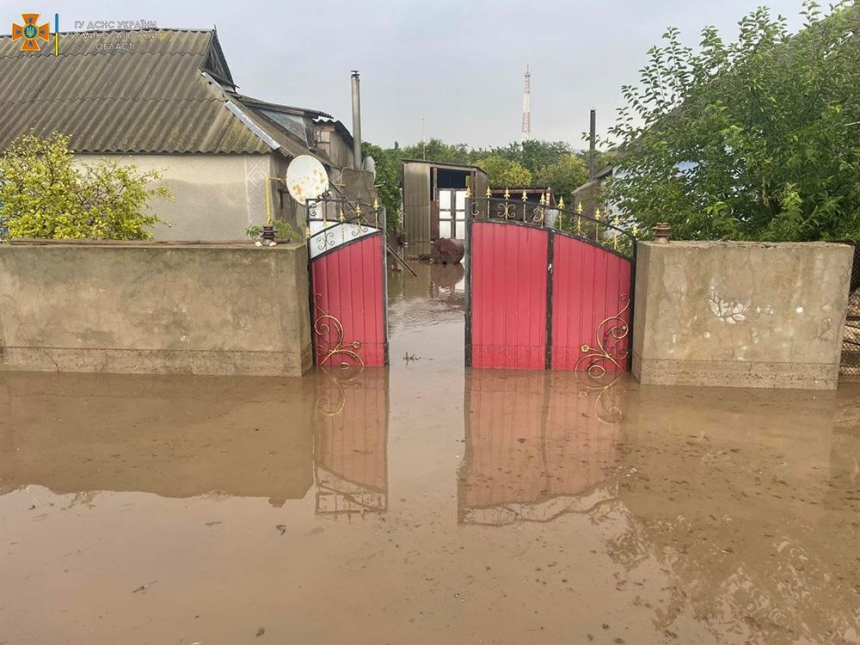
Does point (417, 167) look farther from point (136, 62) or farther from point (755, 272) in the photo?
point (755, 272)

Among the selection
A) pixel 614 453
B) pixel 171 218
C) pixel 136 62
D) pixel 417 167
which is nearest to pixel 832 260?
pixel 614 453

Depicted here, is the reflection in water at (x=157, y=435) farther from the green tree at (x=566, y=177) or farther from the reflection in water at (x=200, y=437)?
the green tree at (x=566, y=177)

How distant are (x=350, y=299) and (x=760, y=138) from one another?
17.1 ft

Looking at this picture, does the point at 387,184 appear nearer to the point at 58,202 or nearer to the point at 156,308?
the point at 58,202

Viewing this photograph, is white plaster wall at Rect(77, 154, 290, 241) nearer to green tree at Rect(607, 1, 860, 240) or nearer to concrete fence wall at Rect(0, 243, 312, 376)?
concrete fence wall at Rect(0, 243, 312, 376)

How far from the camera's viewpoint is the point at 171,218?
485 inches

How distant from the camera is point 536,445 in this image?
16.7 ft

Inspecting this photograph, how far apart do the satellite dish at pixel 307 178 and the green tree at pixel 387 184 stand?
49.1ft

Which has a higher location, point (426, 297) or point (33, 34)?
point (33, 34)

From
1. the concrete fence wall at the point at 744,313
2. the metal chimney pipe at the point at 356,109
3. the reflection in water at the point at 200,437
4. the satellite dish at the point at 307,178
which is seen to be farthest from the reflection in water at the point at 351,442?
the metal chimney pipe at the point at 356,109

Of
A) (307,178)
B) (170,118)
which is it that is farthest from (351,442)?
(170,118)

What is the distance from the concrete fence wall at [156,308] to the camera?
6680mm

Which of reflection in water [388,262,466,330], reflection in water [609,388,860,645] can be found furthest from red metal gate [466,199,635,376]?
reflection in water [388,262,466,330]

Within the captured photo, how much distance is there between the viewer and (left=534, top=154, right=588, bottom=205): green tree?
33.5 metres
